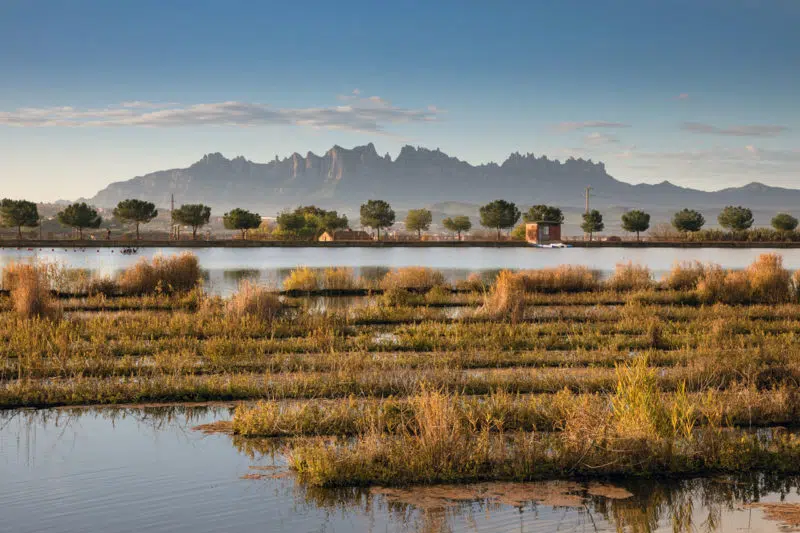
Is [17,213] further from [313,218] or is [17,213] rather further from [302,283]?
[302,283]

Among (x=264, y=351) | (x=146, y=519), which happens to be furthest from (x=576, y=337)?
(x=146, y=519)

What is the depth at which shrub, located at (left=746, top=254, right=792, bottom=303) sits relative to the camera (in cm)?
2683

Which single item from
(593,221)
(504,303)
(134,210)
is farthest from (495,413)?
(593,221)

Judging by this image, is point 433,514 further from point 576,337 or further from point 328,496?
point 576,337

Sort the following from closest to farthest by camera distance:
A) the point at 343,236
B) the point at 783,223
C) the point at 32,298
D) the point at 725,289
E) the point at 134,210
Result: the point at 32,298 < the point at 725,289 < the point at 343,236 < the point at 783,223 < the point at 134,210

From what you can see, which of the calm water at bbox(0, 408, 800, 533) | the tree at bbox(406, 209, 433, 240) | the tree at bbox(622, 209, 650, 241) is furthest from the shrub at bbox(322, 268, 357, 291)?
the tree at bbox(406, 209, 433, 240)

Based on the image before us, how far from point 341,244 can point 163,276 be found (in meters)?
63.8

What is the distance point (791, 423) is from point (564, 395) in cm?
310

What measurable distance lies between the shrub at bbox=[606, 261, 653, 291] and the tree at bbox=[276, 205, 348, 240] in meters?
68.7

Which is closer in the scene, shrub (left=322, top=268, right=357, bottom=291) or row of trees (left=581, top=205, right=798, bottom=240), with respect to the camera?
shrub (left=322, top=268, right=357, bottom=291)

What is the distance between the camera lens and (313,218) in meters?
117

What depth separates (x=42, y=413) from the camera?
37.7ft

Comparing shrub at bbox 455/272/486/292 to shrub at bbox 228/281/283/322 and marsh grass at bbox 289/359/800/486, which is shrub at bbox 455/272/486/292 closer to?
shrub at bbox 228/281/283/322

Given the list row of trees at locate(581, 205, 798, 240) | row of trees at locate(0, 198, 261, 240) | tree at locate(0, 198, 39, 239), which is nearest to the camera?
tree at locate(0, 198, 39, 239)
